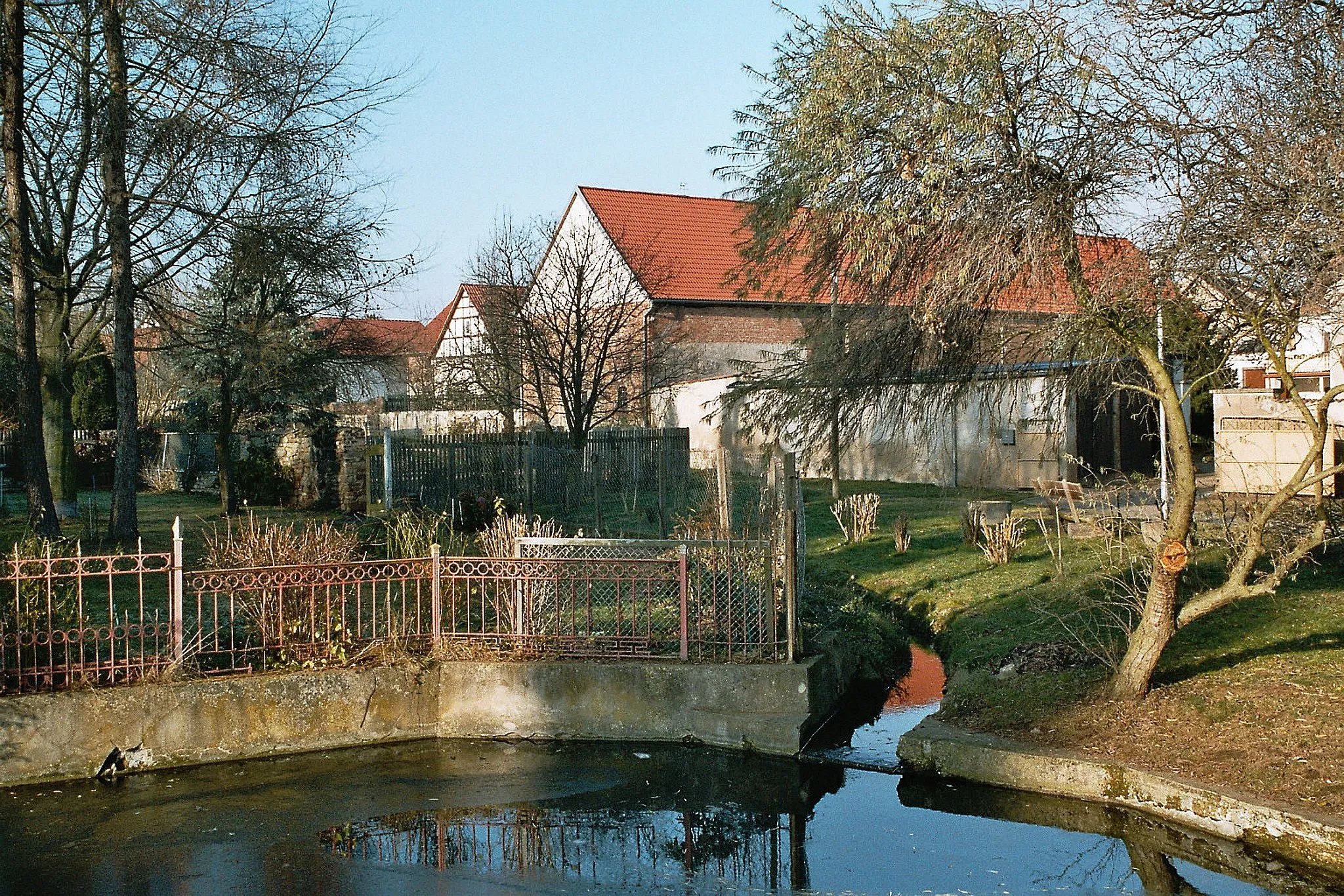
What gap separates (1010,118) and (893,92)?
0.92 metres

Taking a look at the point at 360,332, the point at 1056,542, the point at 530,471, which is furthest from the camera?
the point at 360,332

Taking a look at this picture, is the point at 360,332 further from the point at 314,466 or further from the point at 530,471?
the point at 530,471

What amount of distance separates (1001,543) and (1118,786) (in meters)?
7.12

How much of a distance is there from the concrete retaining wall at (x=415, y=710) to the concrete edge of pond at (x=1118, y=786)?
1094mm

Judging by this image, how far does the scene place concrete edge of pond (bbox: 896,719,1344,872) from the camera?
629 centimetres

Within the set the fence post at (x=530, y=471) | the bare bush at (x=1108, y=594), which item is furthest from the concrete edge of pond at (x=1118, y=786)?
the fence post at (x=530, y=471)

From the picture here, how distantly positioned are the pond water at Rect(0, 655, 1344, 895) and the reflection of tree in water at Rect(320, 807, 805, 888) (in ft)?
0.05

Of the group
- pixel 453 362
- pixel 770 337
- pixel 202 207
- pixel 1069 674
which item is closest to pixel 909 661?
pixel 1069 674

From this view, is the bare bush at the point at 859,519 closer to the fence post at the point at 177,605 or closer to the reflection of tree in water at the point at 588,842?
the reflection of tree in water at the point at 588,842

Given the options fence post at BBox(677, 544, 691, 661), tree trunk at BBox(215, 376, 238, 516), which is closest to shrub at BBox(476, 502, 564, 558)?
fence post at BBox(677, 544, 691, 661)

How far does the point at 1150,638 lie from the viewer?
803cm

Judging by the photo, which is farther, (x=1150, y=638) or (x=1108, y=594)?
(x=1108, y=594)

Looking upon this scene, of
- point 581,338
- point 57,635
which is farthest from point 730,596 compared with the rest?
point 581,338

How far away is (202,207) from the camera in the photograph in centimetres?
1520
